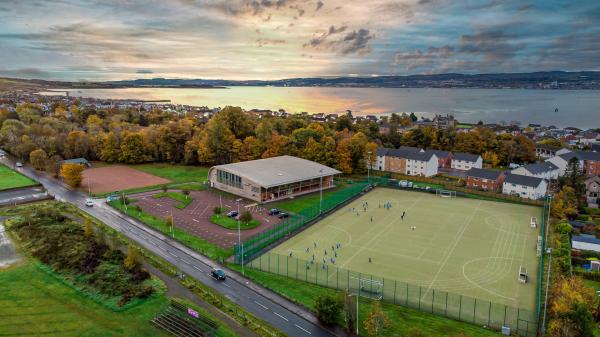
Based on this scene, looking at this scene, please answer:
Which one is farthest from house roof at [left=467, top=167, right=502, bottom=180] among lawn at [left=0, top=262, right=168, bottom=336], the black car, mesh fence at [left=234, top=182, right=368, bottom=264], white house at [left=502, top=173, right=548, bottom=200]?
lawn at [left=0, top=262, right=168, bottom=336]

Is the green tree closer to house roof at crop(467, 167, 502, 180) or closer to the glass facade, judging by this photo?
the glass facade

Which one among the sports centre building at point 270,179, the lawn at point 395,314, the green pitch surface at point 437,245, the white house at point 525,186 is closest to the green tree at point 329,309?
the lawn at point 395,314

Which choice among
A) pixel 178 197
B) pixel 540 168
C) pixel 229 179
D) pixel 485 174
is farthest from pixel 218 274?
pixel 540 168

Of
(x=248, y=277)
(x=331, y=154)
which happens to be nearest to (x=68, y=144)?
(x=331, y=154)

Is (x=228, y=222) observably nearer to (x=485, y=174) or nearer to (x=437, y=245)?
(x=437, y=245)

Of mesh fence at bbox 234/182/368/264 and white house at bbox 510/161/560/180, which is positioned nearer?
mesh fence at bbox 234/182/368/264

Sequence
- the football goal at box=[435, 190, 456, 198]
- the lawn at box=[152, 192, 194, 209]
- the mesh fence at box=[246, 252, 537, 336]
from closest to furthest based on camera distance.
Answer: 1. the mesh fence at box=[246, 252, 537, 336]
2. the lawn at box=[152, 192, 194, 209]
3. the football goal at box=[435, 190, 456, 198]

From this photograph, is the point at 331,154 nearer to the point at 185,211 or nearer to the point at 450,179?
the point at 450,179

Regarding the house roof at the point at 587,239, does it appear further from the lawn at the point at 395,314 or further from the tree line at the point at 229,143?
the tree line at the point at 229,143
